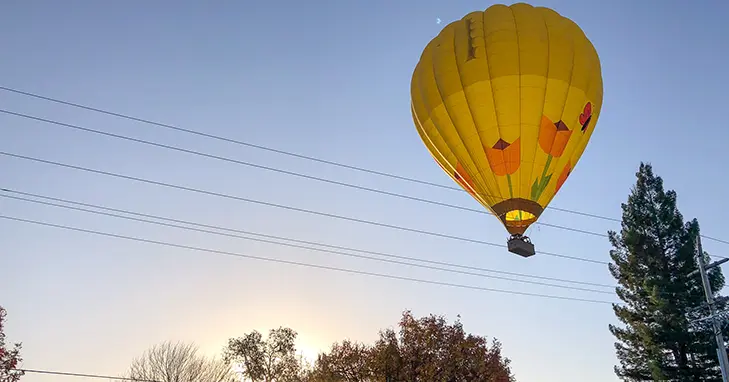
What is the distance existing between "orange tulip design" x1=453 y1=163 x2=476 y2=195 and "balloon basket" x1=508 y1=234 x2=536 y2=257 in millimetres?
2050

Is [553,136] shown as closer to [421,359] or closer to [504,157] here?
[504,157]

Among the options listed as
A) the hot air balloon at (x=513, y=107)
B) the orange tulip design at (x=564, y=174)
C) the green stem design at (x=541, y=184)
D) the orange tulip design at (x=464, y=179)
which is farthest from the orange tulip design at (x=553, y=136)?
the orange tulip design at (x=464, y=179)

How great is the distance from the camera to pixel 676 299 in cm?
2727

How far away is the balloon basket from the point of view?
15.0 metres

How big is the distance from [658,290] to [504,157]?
17.1 meters

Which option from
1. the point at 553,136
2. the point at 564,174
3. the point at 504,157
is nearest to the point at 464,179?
the point at 504,157

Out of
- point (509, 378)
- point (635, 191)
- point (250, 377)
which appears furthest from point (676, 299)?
point (250, 377)

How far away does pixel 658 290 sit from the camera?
2728cm

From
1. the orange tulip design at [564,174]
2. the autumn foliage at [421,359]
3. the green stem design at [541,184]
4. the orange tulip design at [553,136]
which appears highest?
the orange tulip design at [553,136]

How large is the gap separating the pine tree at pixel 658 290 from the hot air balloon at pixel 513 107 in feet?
47.9

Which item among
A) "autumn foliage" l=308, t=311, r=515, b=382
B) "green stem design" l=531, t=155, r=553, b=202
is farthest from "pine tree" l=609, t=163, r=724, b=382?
"green stem design" l=531, t=155, r=553, b=202

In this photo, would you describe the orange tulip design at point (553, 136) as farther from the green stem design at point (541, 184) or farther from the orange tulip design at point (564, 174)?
the orange tulip design at point (564, 174)

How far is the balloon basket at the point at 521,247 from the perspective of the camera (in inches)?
591

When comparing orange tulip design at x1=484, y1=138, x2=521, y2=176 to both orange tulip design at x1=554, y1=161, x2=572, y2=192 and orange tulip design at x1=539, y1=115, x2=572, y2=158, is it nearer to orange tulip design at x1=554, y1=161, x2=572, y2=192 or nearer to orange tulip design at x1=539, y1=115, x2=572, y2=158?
orange tulip design at x1=539, y1=115, x2=572, y2=158
